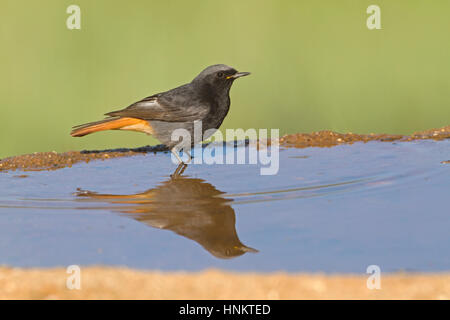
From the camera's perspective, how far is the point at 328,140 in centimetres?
646

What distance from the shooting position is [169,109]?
6309 millimetres

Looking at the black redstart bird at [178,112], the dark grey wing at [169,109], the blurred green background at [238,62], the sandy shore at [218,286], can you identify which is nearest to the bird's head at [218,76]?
the black redstart bird at [178,112]

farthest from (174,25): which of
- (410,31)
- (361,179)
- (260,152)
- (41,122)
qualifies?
(361,179)

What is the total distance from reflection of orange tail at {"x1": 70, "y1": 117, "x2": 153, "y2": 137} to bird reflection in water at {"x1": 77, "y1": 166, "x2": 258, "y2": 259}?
4.13ft

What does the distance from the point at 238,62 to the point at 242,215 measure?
486cm

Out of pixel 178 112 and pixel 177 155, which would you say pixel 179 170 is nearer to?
pixel 177 155

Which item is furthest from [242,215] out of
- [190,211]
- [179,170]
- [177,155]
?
[177,155]

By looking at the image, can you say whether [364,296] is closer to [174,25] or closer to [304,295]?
[304,295]

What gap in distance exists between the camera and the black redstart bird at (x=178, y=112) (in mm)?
6203

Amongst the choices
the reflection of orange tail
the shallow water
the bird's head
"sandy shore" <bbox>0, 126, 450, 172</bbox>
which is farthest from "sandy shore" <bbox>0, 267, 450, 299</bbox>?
the bird's head

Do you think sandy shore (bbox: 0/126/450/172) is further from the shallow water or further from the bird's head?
the bird's head

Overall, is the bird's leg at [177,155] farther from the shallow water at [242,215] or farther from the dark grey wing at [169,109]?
the dark grey wing at [169,109]

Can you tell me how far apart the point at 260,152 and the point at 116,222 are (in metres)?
2.47

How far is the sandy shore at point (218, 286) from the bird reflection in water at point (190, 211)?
36 centimetres
